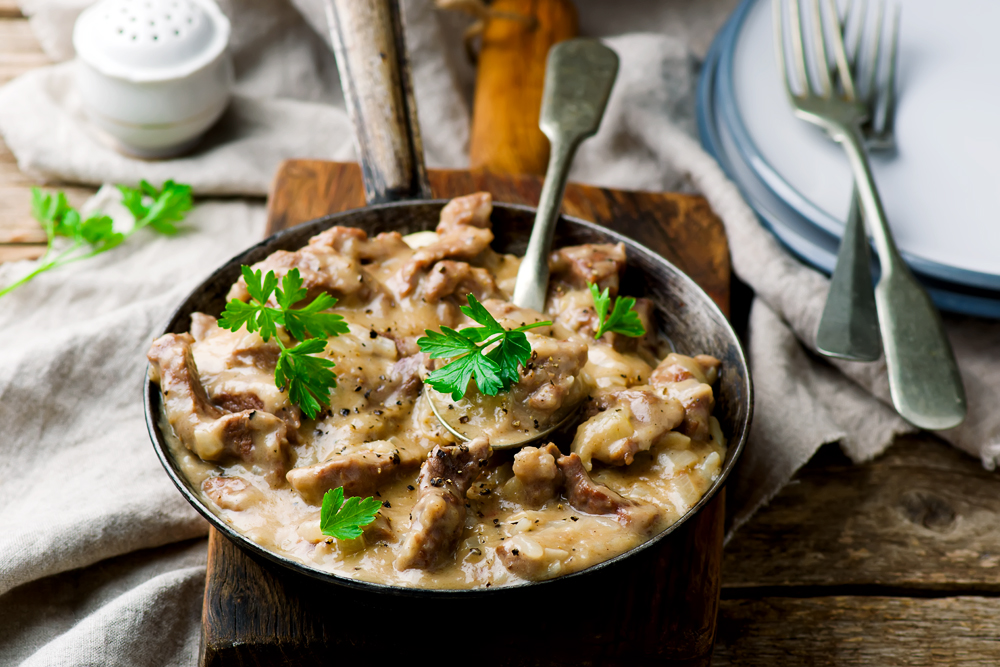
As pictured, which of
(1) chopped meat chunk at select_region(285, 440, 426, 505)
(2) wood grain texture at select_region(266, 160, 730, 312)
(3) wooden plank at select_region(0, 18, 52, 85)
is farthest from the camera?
(3) wooden plank at select_region(0, 18, 52, 85)

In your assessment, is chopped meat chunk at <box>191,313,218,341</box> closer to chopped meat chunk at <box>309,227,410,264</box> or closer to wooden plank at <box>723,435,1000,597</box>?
chopped meat chunk at <box>309,227,410,264</box>

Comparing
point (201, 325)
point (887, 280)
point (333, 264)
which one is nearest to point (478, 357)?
point (333, 264)

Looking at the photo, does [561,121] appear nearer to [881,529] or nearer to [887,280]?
[887,280]

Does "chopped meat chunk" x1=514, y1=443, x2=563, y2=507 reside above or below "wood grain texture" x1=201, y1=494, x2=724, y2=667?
above

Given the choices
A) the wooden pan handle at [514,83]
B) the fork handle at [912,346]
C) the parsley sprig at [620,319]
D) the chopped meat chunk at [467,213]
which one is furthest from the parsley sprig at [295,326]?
the fork handle at [912,346]

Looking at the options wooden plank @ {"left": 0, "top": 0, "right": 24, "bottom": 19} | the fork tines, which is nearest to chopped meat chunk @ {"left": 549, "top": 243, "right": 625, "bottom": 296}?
the fork tines

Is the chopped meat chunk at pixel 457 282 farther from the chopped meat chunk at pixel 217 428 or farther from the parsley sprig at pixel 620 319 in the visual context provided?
the chopped meat chunk at pixel 217 428
